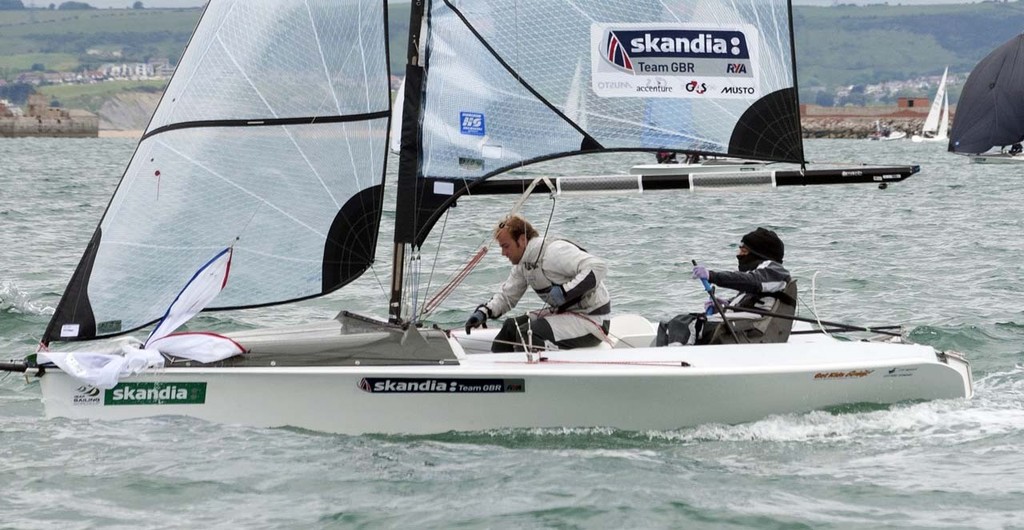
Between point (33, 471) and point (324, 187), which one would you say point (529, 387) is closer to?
point (324, 187)

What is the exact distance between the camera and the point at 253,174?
8.62m

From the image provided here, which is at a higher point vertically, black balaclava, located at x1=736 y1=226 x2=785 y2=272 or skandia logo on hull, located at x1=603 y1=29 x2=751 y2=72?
skandia logo on hull, located at x1=603 y1=29 x2=751 y2=72

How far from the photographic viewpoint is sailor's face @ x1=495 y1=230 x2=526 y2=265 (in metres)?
8.43

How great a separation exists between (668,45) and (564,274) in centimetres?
152

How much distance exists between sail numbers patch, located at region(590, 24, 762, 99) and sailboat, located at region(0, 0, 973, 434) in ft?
0.04

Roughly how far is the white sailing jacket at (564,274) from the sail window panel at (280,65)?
1.31 m

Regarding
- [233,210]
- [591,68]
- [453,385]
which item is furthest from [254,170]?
[591,68]

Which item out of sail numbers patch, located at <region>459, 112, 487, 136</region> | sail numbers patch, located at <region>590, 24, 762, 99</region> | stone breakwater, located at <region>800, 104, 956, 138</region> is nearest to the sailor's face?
sail numbers patch, located at <region>459, 112, 487, 136</region>

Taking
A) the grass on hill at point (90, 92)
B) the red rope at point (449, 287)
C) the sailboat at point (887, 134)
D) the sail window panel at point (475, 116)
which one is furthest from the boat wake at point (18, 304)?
the grass on hill at point (90, 92)

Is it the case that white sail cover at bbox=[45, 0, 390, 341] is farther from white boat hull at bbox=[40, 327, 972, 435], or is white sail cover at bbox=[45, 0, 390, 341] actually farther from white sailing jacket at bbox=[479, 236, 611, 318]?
white sailing jacket at bbox=[479, 236, 611, 318]

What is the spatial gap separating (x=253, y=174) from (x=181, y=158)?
0.43 meters

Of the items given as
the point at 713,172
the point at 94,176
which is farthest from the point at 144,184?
the point at 94,176

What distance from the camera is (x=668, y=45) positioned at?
862 cm

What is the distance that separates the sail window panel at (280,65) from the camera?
28.0 ft
